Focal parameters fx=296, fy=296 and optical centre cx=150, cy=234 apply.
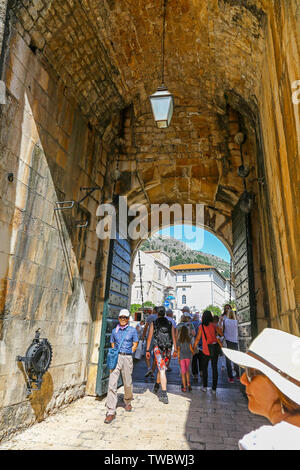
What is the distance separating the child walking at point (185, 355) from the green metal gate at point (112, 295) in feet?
4.13

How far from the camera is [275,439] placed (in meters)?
0.95

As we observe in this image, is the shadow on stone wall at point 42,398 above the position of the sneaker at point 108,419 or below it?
above

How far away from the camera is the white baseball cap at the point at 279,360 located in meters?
1.06

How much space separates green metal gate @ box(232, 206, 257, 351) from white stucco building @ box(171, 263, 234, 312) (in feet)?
159

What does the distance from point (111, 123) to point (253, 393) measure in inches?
224

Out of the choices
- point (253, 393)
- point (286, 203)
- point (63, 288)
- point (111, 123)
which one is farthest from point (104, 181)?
point (253, 393)

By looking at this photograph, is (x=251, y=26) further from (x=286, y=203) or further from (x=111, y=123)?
(x=111, y=123)

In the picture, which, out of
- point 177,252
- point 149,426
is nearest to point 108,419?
point 149,426

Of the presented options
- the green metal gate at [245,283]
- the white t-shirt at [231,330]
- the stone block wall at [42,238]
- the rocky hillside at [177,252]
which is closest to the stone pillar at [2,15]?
the stone block wall at [42,238]

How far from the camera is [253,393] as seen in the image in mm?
1231

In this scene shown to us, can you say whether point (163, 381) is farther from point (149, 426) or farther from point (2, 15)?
point (2, 15)

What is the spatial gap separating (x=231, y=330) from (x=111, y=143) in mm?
4851

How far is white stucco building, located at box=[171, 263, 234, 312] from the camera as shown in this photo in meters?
53.7

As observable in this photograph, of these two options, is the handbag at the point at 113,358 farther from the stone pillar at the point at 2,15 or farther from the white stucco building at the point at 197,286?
the white stucco building at the point at 197,286
